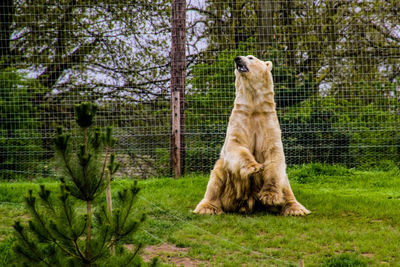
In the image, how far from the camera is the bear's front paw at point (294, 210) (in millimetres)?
5180

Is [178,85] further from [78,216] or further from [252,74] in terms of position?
[78,216]

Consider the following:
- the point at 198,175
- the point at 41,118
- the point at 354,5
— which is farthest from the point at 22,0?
the point at 354,5

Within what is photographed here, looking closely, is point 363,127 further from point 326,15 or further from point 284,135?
point 326,15

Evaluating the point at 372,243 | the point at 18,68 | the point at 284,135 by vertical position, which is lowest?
the point at 372,243

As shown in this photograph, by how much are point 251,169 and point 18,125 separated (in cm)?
513

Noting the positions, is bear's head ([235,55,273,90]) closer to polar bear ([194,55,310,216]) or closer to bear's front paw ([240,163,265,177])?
polar bear ([194,55,310,216])

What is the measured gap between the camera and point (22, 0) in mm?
9133

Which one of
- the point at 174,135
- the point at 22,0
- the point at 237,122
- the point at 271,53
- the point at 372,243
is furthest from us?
the point at 22,0

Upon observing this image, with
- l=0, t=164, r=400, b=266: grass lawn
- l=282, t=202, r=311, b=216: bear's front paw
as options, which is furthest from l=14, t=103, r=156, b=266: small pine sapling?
l=282, t=202, r=311, b=216: bear's front paw

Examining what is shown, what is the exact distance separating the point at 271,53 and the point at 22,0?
5167 mm

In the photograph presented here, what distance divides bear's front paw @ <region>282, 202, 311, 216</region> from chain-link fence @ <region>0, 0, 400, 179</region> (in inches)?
118

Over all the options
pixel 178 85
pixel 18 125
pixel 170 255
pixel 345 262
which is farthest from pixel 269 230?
Result: pixel 18 125

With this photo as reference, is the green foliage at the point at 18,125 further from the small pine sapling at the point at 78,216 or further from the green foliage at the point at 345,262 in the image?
the small pine sapling at the point at 78,216

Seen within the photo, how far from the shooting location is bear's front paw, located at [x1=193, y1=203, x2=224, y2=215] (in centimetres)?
521
